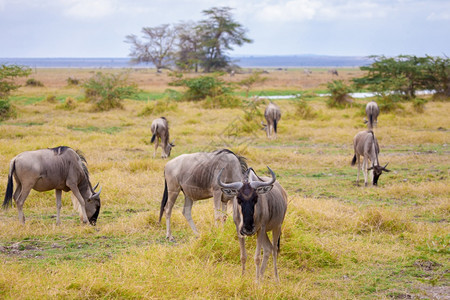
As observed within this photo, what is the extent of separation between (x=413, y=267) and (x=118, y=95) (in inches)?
745

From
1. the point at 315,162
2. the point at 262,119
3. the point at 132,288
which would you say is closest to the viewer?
the point at 132,288

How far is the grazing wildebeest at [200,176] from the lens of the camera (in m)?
6.83

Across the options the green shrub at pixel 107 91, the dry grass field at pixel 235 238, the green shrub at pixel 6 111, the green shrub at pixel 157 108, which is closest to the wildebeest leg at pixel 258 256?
the dry grass field at pixel 235 238

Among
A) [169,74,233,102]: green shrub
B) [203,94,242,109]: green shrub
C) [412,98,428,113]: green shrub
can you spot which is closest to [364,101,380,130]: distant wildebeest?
[412,98,428,113]: green shrub

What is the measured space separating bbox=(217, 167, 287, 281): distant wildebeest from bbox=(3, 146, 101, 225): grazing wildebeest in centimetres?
332

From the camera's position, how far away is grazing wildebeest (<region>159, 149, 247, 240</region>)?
6828mm

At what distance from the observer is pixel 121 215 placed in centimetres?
807

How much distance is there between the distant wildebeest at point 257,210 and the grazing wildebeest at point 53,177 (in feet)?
10.9

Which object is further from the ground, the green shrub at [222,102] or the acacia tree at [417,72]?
the acacia tree at [417,72]

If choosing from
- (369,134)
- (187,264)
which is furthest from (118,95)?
(187,264)

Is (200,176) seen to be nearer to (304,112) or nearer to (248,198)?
(248,198)

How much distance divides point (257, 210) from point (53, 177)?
3864 mm

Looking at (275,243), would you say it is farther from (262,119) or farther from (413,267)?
(262,119)

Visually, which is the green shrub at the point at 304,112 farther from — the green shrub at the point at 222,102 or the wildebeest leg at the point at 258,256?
the wildebeest leg at the point at 258,256
